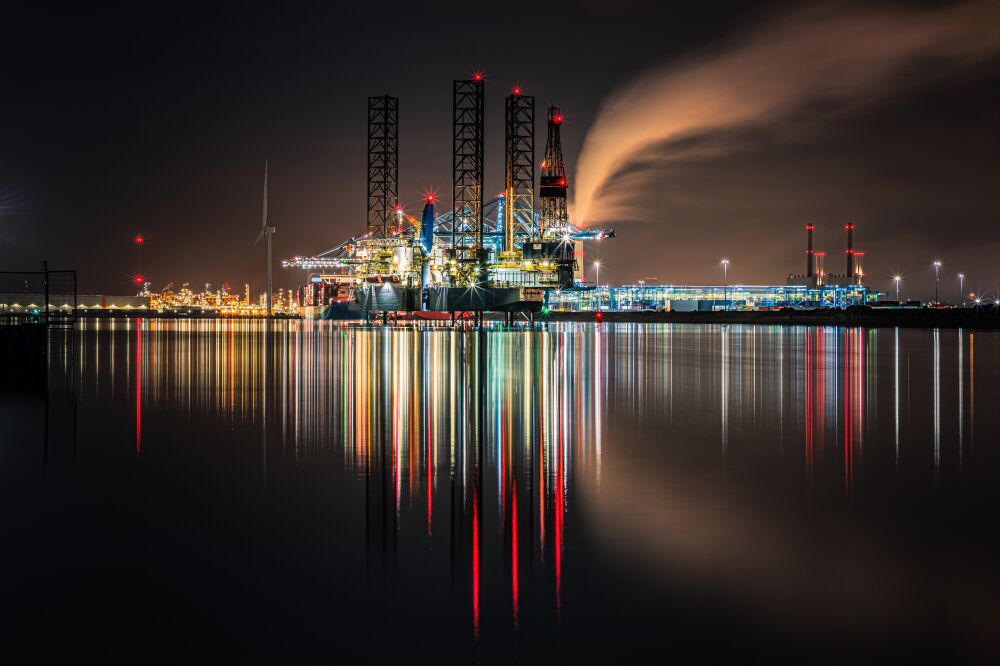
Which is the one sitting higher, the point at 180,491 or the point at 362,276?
the point at 362,276

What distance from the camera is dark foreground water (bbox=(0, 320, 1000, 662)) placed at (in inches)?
211

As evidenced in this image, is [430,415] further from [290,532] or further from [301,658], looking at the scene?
[301,658]

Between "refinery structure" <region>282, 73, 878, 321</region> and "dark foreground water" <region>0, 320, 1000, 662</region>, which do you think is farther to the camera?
"refinery structure" <region>282, 73, 878, 321</region>

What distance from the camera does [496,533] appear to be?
7570mm

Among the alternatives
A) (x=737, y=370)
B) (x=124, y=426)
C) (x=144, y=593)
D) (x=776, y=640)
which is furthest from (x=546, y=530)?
(x=737, y=370)

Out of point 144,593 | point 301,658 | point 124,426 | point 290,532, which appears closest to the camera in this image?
point 301,658

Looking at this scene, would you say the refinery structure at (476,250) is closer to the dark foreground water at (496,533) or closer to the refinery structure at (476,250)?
the refinery structure at (476,250)

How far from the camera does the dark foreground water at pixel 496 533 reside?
5.35m

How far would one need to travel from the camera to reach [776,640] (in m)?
5.27

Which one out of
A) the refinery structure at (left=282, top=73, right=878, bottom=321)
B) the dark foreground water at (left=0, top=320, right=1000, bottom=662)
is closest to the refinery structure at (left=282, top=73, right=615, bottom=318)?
the refinery structure at (left=282, top=73, right=878, bottom=321)

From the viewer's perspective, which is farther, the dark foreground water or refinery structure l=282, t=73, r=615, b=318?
refinery structure l=282, t=73, r=615, b=318

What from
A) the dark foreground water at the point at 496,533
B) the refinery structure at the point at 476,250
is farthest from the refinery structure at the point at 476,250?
the dark foreground water at the point at 496,533

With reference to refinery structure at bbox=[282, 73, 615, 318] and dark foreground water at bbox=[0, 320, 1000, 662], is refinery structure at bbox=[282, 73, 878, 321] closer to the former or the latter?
refinery structure at bbox=[282, 73, 615, 318]

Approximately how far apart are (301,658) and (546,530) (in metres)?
3.05
